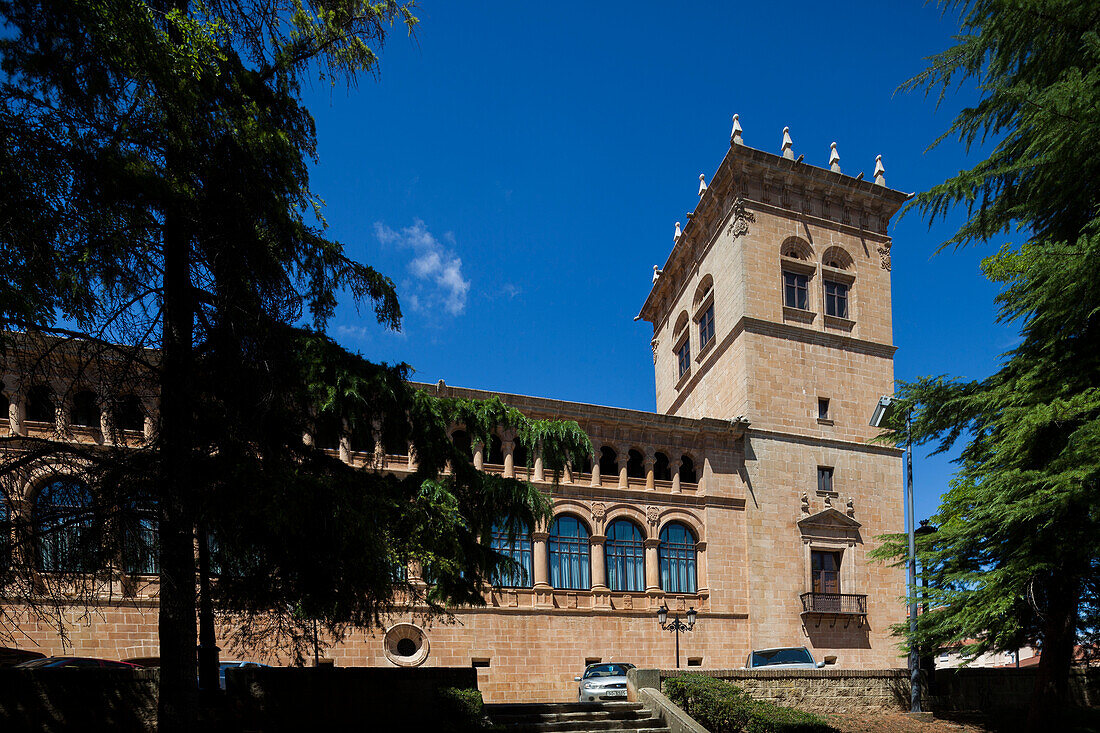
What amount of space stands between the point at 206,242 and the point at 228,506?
132 inches

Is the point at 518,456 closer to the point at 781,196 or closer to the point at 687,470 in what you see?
the point at 687,470

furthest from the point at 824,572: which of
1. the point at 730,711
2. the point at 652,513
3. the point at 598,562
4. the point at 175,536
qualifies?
the point at 175,536

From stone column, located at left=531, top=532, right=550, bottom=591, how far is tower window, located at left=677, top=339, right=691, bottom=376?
13715 millimetres

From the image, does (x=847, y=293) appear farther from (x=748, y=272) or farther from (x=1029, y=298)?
(x=1029, y=298)

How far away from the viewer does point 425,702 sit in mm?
13531

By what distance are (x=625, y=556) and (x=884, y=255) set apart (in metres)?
18.3

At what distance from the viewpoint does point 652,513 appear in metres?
28.9

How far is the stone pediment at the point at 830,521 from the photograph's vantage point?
30281 mm

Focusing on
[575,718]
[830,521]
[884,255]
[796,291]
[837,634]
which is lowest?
[837,634]

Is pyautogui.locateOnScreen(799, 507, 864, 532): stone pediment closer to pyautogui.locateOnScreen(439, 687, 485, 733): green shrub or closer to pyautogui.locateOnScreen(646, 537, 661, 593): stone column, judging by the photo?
pyautogui.locateOnScreen(646, 537, 661, 593): stone column

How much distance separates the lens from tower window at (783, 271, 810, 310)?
33.1m

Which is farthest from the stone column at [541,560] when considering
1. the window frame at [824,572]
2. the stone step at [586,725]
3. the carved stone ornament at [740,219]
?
the carved stone ornament at [740,219]

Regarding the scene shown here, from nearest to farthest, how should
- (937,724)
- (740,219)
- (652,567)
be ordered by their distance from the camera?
1. (937,724)
2. (652,567)
3. (740,219)

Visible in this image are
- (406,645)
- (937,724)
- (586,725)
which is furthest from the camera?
(406,645)
